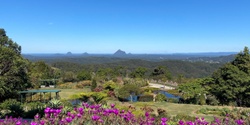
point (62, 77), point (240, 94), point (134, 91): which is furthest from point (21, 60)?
point (62, 77)

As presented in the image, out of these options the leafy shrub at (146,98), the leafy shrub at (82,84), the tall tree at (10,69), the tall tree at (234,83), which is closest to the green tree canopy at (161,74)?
the leafy shrub at (82,84)

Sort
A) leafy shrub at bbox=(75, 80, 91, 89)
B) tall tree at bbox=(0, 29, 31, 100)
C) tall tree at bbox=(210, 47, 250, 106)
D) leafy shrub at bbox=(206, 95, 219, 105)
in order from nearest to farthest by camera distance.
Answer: tall tree at bbox=(0, 29, 31, 100) → tall tree at bbox=(210, 47, 250, 106) → leafy shrub at bbox=(206, 95, 219, 105) → leafy shrub at bbox=(75, 80, 91, 89)

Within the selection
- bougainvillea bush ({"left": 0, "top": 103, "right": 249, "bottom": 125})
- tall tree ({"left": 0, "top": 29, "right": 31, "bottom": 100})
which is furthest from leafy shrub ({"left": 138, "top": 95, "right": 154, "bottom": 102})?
bougainvillea bush ({"left": 0, "top": 103, "right": 249, "bottom": 125})

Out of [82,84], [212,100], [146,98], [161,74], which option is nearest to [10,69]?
[146,98]

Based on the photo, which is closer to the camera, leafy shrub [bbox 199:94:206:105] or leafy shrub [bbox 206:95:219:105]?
leafy shrub [bbox 199:94:206:105]

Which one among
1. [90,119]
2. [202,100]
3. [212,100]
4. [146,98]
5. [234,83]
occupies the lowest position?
[146,98]

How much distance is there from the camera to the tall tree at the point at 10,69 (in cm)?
1423

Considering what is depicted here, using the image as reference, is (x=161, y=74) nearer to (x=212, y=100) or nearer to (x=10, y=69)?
(x=212, y=100)

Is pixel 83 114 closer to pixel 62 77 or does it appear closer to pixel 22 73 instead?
pixel 22 73

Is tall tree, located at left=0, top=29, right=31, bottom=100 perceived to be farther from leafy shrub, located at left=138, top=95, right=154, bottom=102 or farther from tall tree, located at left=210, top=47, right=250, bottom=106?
tall tree, located at left=210, top=47, right=250, bottom=106

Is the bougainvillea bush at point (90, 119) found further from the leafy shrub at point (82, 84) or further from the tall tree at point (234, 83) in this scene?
the leafy shrub at point (82, 84)

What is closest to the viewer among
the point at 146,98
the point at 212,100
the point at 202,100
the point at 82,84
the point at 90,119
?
the point at 90,119

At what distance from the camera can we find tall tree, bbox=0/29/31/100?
1423 centimetres

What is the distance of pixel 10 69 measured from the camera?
14680 millimetres
